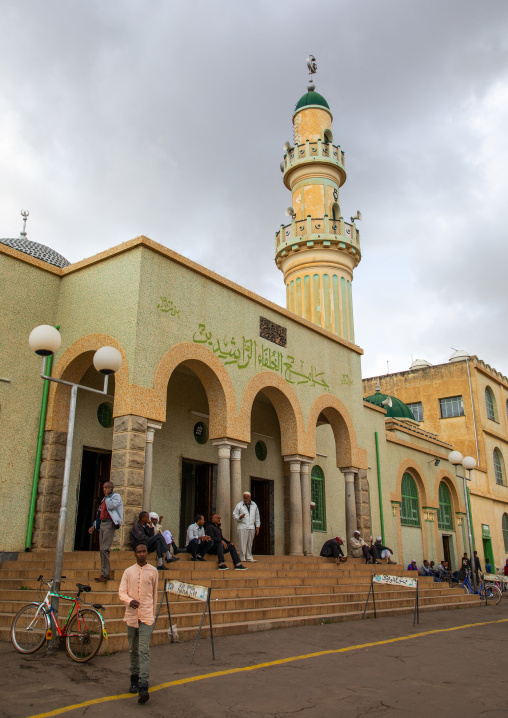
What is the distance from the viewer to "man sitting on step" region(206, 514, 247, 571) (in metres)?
9.79

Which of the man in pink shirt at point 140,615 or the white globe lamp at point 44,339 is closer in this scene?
the man in pink shirt at point 140,615

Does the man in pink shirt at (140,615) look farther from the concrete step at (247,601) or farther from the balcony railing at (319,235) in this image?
the balcony railing at (319,235)

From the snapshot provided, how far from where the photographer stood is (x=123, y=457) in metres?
9.45

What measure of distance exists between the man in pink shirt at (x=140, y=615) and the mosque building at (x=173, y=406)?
13.4ft

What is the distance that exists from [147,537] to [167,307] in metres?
3.95

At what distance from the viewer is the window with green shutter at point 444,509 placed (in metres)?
22.9

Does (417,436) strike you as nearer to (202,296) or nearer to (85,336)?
(202,296)

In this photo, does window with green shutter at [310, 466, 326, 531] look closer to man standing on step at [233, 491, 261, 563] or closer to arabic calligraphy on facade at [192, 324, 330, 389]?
arabic calligraphy on facade at [192, 324, 330, 389]

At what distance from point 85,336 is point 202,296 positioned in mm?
2251

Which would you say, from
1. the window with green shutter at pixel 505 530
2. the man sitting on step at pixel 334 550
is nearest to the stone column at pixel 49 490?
the man sitting on step at pixel 334 550

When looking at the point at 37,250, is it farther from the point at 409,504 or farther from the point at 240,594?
the point at 409,504

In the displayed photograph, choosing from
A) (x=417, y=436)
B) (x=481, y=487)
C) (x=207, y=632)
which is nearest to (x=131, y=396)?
(x=207, y=632)

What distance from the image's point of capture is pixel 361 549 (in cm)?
1385

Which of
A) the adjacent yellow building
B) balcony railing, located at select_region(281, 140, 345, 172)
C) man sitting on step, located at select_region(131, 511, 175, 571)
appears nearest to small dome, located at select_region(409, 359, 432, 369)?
the adjacent yellow building
